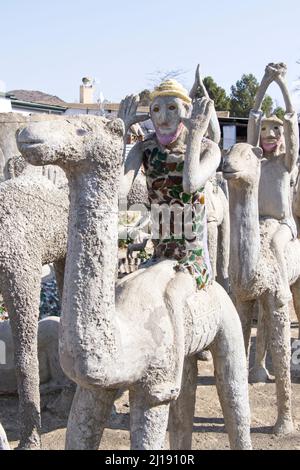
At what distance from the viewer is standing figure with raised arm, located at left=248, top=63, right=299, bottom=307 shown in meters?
4.98

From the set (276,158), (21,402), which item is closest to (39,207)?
(21,402)

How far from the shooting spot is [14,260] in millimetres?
3887

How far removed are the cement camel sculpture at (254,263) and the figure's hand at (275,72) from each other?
1039 millimetres

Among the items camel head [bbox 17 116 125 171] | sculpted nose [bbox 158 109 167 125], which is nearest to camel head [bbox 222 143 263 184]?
sculpted nose [bbox 158 109 167 125]

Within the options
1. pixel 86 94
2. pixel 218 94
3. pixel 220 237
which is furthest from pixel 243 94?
pixel 220 237

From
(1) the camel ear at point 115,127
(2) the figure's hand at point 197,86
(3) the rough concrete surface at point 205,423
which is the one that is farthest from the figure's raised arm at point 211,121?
(1) the camel ear at point 115,127

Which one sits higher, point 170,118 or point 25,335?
point 170,118

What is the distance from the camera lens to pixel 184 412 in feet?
11.5

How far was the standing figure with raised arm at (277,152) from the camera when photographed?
498 centimetres

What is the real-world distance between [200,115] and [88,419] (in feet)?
4.67

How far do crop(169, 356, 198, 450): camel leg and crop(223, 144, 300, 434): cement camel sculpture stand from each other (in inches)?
33.6

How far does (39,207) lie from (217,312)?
1.42 meters

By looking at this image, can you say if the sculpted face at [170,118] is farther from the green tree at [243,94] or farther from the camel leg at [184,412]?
the green tree at [243,94]

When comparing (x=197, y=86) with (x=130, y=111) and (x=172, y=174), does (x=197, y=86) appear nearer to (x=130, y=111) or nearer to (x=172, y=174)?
(x=130, y=111)
